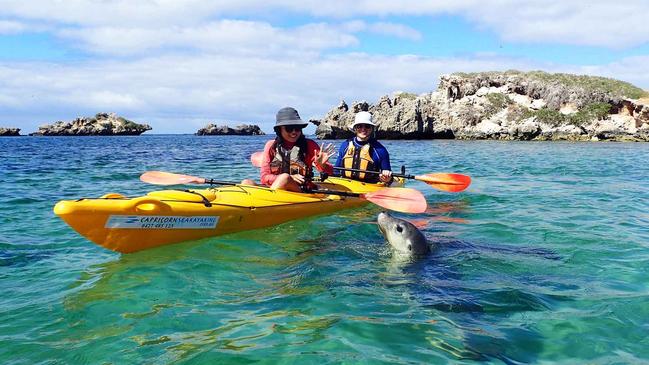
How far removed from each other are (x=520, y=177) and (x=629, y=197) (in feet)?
15.5

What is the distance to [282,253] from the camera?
6.66 metres

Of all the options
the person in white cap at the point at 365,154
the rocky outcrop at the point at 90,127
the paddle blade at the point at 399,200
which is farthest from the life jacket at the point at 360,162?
the rocky outcrop at the point at 90,127

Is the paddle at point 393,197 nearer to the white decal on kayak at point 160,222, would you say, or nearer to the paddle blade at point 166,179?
the paddle blade at point 166,179

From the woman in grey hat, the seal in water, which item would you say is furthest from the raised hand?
the seal in water

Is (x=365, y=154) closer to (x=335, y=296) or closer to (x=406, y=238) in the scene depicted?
(x=406, y=238)

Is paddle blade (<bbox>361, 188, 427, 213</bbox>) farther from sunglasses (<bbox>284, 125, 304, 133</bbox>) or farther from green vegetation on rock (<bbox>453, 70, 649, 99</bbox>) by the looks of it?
green vegetation on rock (<bbox>453, 70, 649, 99</bbox>)

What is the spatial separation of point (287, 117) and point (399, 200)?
224 cm

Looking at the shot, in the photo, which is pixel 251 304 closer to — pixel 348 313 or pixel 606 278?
pixel 348 313

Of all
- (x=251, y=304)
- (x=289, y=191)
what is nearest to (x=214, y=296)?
(x=251, y=304)

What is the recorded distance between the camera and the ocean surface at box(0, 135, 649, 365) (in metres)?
3.70

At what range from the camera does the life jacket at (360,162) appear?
1052 centimetres

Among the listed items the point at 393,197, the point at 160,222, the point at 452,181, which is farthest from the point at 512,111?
the point at 160,222

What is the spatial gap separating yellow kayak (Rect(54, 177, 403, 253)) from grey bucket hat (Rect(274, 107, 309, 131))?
1.10 metres

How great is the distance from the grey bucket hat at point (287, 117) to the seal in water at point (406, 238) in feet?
8.96
